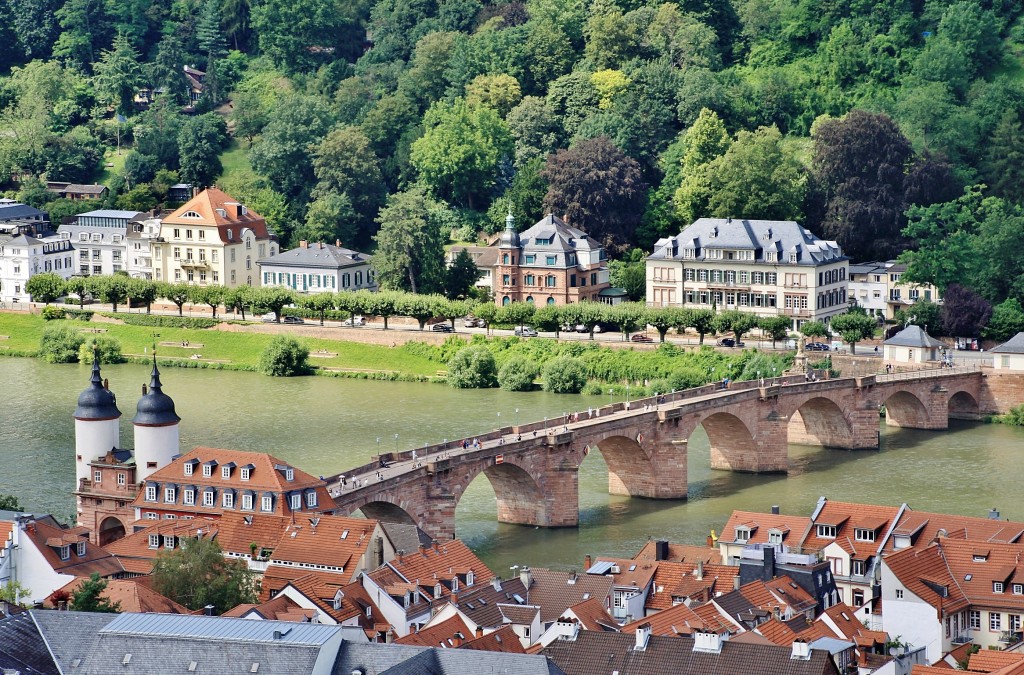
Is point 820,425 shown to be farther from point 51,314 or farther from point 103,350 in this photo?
point 51,314

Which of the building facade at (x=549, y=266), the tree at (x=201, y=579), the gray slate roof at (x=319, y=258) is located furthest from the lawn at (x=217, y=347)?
the tree at (x=201, y=579)

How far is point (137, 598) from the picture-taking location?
65.8 m

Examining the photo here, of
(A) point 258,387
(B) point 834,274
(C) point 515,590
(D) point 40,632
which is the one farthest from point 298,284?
(D) point 40,632

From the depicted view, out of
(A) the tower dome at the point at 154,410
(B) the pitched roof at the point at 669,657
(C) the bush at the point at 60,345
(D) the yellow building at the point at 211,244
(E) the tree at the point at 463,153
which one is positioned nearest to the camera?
(B) the pitched roof at the point at 669,657

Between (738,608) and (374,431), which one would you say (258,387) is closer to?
(374,431)

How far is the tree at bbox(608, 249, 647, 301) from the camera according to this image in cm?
13162

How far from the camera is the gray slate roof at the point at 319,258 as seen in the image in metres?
138

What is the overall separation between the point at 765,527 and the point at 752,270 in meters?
51.5

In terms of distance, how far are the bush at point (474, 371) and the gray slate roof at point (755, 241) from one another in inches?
522

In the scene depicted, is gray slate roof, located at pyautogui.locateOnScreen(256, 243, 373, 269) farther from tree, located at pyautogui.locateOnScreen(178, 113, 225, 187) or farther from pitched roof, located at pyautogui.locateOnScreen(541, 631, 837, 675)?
pitched roof, located at pyautogui.locateOnScreen(541, 631, 837, 675)

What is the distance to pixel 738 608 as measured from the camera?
211 feet

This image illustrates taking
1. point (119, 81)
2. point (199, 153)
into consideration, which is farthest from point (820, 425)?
point (119, 81)

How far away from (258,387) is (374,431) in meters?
16.8

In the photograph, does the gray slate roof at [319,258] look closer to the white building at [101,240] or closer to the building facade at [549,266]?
the building facade at [549,266]
